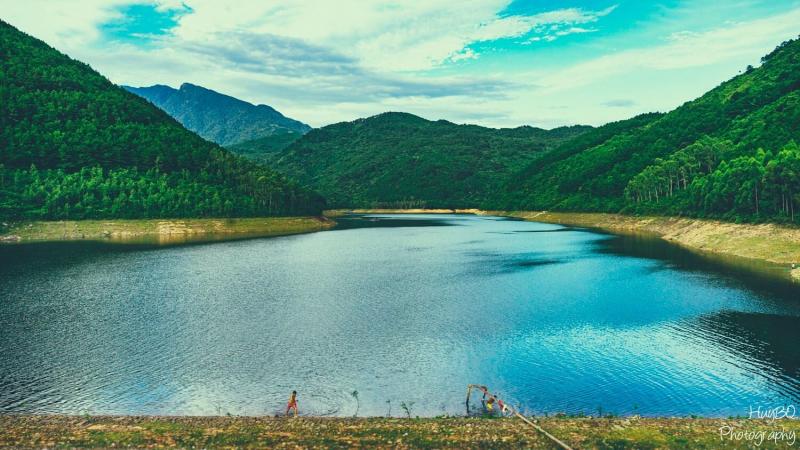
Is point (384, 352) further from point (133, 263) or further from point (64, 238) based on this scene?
point (64, 238)

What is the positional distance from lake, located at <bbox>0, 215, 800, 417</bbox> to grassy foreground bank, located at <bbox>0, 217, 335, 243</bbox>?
59.4 meters

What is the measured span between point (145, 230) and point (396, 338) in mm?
133192

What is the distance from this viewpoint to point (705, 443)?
23203 millimetres

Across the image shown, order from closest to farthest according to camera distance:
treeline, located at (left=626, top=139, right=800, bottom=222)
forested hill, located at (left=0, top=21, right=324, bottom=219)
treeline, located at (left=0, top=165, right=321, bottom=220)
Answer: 1. treeline, located at (left=626, top=139, right=800, bottom=222)
2. treeline, located at (left=0, top=165, right=321, bottom=220)
3. forested hill, located at (left=0, top=21, right=324, bottom=219)

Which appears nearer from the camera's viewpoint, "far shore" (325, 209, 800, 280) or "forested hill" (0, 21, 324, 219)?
"far shore" (325, 209, 800, 280)

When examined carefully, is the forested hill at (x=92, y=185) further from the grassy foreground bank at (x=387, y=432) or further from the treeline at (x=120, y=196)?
the grassy foreground bank at (x=387, y=432)

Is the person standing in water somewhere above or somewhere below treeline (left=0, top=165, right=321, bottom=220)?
below

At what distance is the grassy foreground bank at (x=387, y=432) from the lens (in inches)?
926

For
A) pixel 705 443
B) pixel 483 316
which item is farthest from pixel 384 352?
pixel 705 443

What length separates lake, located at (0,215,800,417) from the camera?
31.6 meters

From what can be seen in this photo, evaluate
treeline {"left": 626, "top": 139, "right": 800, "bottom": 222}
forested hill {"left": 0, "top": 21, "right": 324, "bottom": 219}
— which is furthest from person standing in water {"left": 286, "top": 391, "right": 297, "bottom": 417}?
forested hill {"left": 0, "top": 21, "right": 324, "bottom": 219}

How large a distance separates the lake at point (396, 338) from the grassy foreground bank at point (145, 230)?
59.4 metres

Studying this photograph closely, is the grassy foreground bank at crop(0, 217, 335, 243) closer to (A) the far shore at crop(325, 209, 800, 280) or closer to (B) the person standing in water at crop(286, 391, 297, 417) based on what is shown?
(A) the far shore at crop(325, 209, 800, 280)

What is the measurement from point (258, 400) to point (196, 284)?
46389 millimetres
